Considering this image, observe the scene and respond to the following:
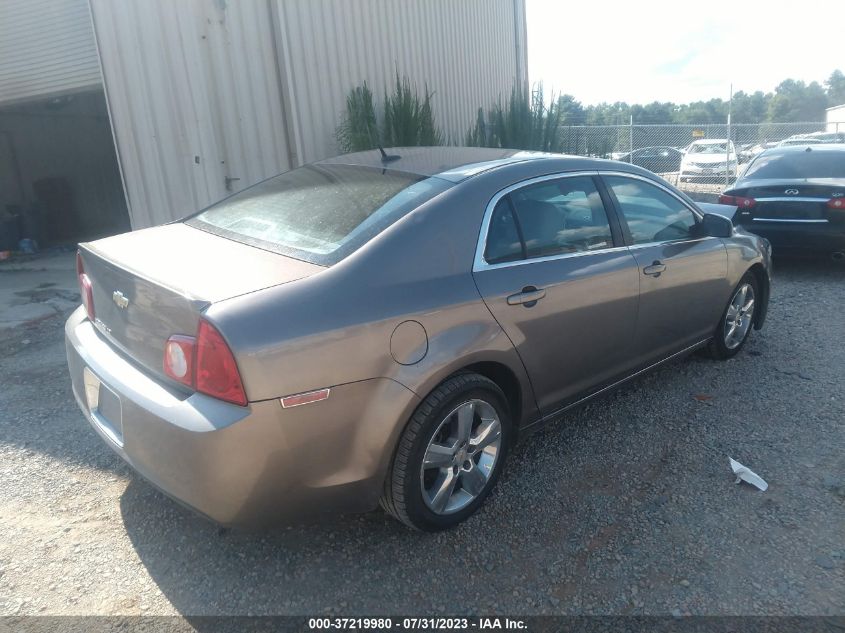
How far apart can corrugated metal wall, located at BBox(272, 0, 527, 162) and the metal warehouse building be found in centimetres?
2

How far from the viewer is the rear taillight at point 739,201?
7.28m

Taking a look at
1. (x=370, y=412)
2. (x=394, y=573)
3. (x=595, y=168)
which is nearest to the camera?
(x=370, y=412)

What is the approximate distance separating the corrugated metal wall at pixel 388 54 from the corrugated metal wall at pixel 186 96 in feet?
1.36

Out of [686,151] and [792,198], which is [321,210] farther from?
[686,151]

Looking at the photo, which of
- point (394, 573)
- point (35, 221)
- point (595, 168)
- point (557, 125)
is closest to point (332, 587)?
point (394, 573)

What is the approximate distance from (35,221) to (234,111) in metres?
6.80

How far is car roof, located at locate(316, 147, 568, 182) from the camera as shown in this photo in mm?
3221

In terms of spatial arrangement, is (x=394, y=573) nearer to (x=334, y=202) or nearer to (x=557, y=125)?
(x=334, y=202)

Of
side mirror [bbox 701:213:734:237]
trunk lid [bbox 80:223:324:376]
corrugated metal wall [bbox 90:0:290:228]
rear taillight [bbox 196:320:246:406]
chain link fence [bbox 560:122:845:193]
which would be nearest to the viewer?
rear taillight [bbox 196:320:246:406]

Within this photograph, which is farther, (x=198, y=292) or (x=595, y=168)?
(x=595, y=168)

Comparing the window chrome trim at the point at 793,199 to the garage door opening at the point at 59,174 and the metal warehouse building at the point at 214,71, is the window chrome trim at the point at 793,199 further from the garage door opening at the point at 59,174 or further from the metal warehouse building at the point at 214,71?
the garage door opening at the point at 59,174

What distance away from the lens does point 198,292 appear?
2.39 metres

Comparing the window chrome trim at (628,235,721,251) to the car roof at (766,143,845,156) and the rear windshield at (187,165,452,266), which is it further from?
the car roof at (766,143,845,156)

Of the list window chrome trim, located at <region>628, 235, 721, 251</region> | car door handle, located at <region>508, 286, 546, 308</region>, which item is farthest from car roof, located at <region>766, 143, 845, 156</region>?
car door handle, located at <region>508, 286, 546, 308</region>
